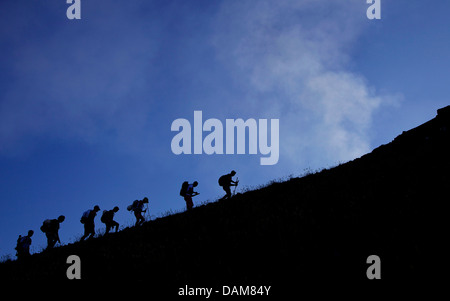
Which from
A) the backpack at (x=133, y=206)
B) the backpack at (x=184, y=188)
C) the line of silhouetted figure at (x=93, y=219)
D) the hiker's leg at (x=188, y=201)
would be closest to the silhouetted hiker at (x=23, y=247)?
Answer: the line of silhouetted figure at (x=93, y=219)

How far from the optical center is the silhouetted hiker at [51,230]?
51.9 feet

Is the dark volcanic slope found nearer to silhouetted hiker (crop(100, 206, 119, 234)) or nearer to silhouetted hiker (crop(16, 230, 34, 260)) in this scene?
silhouetted hiker (crop(100, 206, 119, 234))

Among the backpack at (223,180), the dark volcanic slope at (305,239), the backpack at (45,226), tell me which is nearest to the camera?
the dark volcanic slope at (305,239)

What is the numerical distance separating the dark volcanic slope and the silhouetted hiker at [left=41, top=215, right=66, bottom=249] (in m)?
3.34

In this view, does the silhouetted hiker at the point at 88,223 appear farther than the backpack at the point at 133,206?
No

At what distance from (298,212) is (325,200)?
143 centimetres

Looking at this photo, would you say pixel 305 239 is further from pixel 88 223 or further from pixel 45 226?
pixel 45 226

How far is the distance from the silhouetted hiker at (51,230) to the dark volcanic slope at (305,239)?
334cm

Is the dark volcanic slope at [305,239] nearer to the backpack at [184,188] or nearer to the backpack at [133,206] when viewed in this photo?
the backpack at [184,188]

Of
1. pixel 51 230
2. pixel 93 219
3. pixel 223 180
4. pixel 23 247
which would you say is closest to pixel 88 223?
pixel 93 219

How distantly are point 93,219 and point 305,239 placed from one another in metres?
12.3
